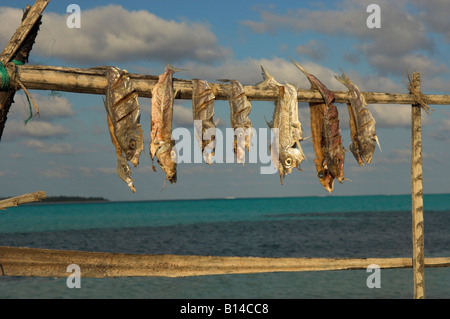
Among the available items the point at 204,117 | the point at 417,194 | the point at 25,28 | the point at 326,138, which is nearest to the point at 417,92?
the point at 417,194

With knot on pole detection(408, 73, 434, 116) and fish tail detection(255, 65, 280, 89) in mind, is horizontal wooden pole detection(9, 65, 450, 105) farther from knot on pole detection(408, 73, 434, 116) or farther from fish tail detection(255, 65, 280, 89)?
knot on pole detection(408, 73, 434, 116)

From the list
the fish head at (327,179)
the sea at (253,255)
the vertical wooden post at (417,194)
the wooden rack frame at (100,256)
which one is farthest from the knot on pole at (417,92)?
the sea at (253,255)

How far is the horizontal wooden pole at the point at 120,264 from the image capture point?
443cm

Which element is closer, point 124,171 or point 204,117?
point 124,171

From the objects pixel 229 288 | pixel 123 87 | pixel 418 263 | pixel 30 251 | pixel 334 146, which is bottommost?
pixel 229 288

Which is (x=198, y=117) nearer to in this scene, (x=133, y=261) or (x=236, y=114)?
(x=236, y=114)

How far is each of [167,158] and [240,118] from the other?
0.84m

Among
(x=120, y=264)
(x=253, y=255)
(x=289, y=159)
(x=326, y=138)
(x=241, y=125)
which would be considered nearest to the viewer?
(x=241, y=125)

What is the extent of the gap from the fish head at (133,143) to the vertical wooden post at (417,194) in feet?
13.1

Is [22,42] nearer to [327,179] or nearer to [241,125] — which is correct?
[241,125]

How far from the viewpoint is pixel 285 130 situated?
4520 millimetres

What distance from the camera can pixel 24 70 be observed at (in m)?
4.04
